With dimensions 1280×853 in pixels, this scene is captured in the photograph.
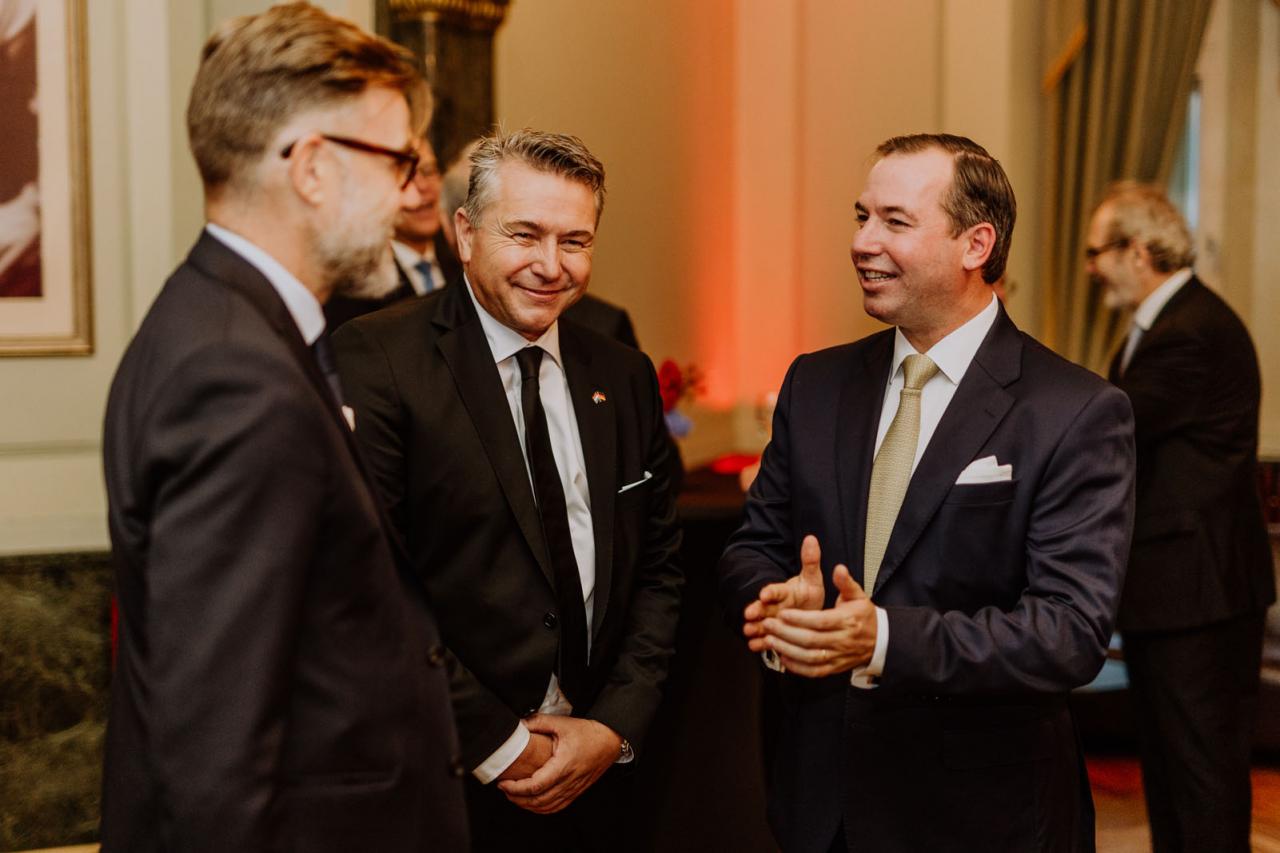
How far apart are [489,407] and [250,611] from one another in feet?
2.90

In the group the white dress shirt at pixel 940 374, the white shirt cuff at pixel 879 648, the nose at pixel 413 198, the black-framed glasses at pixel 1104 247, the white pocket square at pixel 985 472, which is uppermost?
the nose at pixel 413 198

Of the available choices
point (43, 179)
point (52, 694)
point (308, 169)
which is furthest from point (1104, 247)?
point (52, 694)

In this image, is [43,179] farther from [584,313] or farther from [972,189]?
[972,189]

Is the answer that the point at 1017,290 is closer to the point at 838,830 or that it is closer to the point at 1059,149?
the point at 1059,149

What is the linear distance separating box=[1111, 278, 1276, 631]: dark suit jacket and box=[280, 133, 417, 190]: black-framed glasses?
8.69 feet

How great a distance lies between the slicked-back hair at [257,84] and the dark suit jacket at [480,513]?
675 millimetres

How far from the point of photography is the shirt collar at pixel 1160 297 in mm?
3838

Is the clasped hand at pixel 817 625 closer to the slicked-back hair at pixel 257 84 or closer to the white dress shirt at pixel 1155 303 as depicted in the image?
the slicked-back hair at pixel 257 84

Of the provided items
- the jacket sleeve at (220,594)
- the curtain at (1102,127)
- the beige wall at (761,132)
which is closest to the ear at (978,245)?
the jacket sleeve at (220,594)

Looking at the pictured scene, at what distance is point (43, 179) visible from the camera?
3.13 m

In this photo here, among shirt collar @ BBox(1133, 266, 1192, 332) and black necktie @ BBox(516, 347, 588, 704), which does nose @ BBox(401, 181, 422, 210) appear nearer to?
black necktie @ BBox(516, 347, 588, 704)

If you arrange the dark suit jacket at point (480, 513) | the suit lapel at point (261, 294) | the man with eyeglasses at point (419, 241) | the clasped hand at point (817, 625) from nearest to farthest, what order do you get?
the suit lapel at point (261, 294), the clasped hand at point (817, 625), the dark suit jacket at point (480, 513), the man with eyeglasses at point (419, 241)

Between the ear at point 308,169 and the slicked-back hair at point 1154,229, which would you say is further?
the slicked-back hair at point 1154,229

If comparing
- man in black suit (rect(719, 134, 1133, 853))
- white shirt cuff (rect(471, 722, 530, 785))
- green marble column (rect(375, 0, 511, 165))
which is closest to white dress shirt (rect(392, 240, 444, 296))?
green marble column (rect(375, 0, 511, 165))
